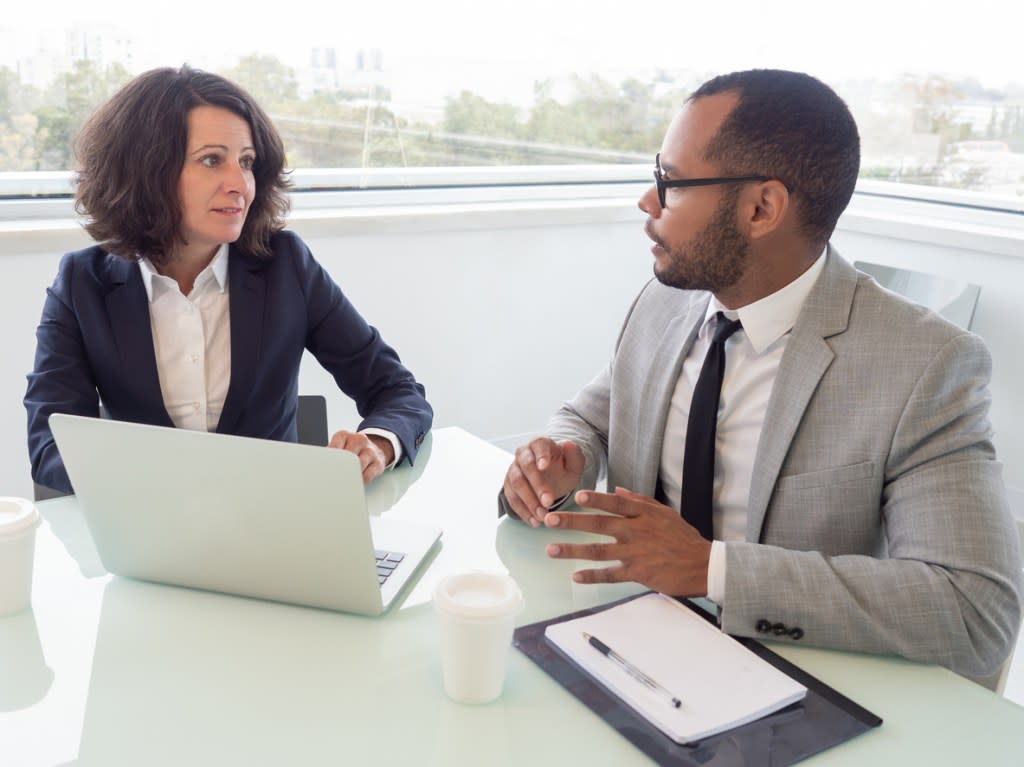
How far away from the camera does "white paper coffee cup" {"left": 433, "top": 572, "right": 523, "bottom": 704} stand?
89 centimetres

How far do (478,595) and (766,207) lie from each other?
2.50 feet

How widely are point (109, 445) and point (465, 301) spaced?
2.30 m

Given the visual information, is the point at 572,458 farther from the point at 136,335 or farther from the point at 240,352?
the point at 136,335

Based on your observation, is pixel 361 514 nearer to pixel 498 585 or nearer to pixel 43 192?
pixel 498 585

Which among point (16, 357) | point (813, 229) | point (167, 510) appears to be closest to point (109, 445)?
point (167, 510)

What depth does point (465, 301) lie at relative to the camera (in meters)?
3.32

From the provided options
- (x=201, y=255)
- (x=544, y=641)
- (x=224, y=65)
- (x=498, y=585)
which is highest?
(x=224, y=65)

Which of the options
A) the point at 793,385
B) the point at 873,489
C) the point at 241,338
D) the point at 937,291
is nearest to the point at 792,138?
the point at 793,385

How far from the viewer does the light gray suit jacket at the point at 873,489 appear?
1068 millimetres

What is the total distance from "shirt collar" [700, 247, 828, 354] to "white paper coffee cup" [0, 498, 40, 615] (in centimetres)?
97

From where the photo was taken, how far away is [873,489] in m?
1.25

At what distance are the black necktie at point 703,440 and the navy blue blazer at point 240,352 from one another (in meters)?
0.46

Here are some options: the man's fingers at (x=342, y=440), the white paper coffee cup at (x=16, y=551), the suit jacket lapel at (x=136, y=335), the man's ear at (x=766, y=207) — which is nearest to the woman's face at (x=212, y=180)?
the suit jacket lapel at (x=136, y=335)

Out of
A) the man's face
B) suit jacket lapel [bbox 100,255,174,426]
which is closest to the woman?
suit jacket lapel [bbox 100,255,174,426]
